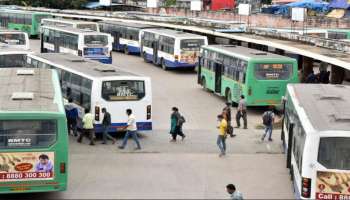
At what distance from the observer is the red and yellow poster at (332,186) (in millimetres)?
13719

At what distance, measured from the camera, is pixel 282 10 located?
65.2m

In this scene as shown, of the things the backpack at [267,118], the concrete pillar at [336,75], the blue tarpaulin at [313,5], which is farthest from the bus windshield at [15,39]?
the blue tarpaulin at [313,5]

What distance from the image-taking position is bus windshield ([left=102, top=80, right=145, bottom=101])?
73.8 ft

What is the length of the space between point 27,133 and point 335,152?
6130 millimetres

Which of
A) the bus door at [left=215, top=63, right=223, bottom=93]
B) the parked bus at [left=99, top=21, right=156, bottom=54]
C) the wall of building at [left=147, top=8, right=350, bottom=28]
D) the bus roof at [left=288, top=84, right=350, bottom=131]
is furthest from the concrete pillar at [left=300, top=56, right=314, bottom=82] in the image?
the parked bus at [left=99, top=21, right=156, bottom=54]

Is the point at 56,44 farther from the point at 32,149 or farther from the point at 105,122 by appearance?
the point at 32,149

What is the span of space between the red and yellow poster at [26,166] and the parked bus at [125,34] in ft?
111

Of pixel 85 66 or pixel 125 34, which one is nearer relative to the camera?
pixel 85 66

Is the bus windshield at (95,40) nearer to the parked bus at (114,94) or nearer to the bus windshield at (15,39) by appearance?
the bus windshield at (15,39)

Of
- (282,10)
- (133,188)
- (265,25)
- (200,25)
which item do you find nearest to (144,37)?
(200,25)

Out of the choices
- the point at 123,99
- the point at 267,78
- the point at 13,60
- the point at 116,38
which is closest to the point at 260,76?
the point at 267,78

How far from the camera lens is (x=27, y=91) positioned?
690 inches

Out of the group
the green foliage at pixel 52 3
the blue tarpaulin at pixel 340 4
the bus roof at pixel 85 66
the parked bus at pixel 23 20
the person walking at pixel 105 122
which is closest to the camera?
the person walking at pixel 105 122

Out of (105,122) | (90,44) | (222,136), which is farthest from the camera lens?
(90,44)
